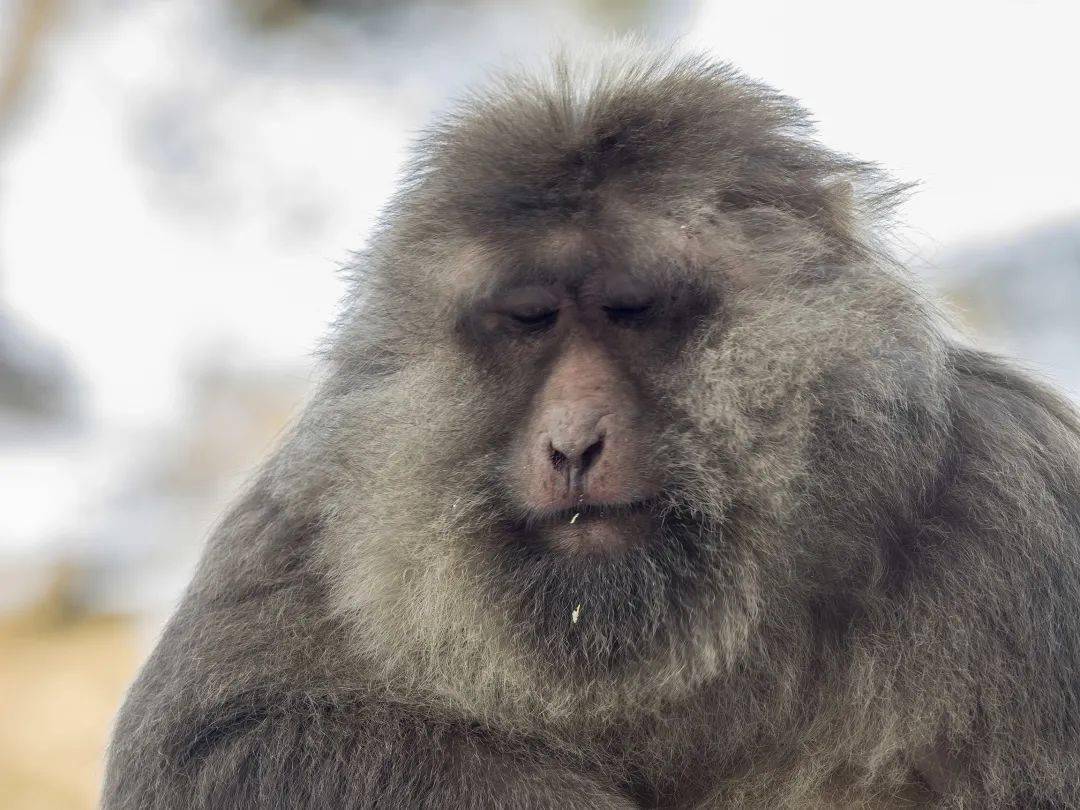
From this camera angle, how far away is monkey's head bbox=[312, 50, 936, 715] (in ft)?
9.26

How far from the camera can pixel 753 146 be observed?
3.13 metres

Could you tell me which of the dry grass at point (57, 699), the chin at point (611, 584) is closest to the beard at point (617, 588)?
the chin at point (611, 584)

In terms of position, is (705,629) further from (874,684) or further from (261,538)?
(261,538)

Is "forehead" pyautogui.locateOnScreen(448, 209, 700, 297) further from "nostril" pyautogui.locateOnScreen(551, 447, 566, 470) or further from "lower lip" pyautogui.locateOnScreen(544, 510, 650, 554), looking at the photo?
"lower lip" pyautogui.locateOnScreen(544, 510, 650, 554)

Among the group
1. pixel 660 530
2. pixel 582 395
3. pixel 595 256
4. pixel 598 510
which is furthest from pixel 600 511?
pixel 595 256

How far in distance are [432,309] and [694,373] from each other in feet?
2.39

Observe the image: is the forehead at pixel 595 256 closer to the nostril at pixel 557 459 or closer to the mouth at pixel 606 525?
the nostril at pixel 557 459

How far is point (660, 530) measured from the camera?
282cm

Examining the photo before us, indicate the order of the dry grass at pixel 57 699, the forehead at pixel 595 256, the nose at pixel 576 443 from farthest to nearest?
the dry grass at pixel 57 699, the forehead at pixel 595 256, the nose at pixel 576 443

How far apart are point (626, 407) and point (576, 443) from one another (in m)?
0.15

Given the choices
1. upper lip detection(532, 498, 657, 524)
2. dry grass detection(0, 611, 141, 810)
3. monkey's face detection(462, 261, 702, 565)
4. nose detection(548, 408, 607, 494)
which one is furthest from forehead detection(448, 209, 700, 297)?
dry grass detection(0, 611, 141, 810)

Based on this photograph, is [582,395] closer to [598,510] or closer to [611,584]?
[598,510]

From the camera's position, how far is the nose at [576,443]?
9.03 feet

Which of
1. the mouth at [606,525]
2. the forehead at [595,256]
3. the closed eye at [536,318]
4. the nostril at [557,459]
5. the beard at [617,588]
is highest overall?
the forehead at [595,256]
